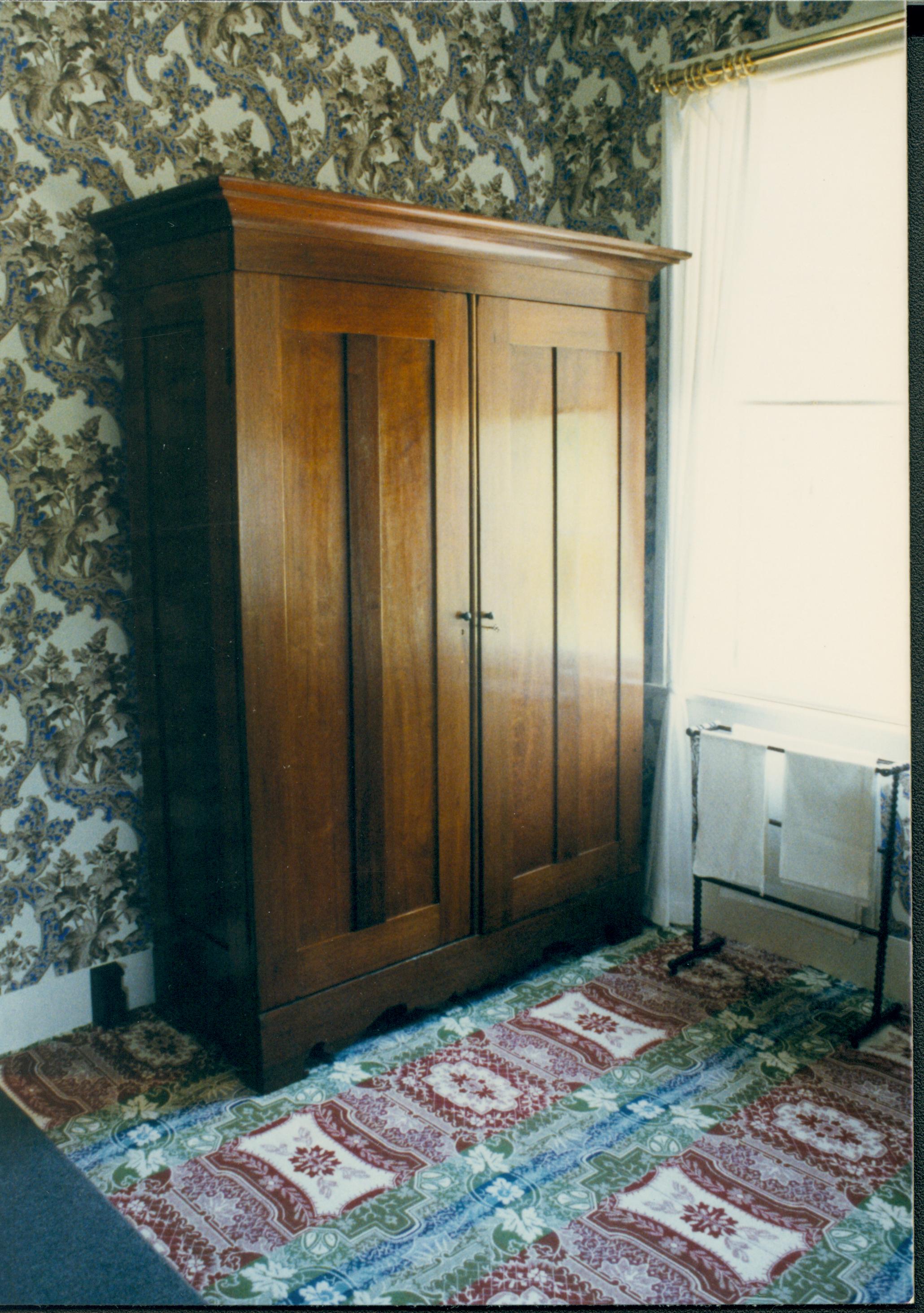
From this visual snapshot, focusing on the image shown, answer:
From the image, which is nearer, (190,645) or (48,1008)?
(190,645)

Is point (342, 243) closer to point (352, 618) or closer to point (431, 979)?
point (352, 618)

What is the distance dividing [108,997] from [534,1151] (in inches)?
42.1

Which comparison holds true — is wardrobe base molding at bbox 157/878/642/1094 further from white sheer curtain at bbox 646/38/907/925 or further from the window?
the window

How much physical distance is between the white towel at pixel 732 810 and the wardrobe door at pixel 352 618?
2.22 feet

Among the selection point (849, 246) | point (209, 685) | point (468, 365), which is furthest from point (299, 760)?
point (849, 246)

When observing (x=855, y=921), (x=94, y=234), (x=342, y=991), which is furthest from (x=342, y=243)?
(x=855, y=921)

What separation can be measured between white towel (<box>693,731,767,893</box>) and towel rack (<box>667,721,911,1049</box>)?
18 millimetres

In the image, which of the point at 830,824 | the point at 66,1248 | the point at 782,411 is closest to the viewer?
the point at 66,1248

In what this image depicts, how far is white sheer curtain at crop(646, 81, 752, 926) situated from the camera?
9.09 feet

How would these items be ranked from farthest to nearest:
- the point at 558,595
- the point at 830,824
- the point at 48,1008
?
the point at 558,595
the point at 830,824
the point at 48,1008

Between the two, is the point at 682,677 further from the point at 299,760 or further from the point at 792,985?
the point at 299,760

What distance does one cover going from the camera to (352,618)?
7.60 ft

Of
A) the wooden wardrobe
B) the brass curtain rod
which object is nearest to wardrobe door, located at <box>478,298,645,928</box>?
the wooden wardrobe

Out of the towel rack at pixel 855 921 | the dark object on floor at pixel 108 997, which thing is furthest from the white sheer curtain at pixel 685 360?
the dark object on floor at pixel 108 997
